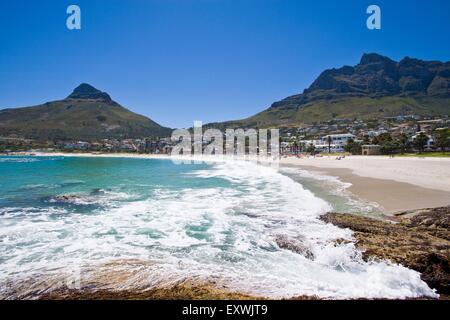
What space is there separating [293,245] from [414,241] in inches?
158

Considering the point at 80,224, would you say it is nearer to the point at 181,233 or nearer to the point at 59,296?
the point at 181,233

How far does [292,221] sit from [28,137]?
22453 cm

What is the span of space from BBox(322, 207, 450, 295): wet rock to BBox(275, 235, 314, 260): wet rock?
170cm

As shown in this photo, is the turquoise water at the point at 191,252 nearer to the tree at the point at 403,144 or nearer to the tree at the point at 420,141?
the tree at the point at 420,141

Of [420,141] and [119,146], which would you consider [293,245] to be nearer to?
[420,141]

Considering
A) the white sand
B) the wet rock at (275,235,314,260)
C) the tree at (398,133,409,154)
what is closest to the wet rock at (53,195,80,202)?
the wet rock at (275,235,314,260)

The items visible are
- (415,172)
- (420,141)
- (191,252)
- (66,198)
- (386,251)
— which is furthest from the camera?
(420,141)

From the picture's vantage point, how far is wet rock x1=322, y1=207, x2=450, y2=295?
808 centimetres

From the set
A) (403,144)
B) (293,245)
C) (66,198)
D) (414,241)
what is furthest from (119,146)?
(414,241)

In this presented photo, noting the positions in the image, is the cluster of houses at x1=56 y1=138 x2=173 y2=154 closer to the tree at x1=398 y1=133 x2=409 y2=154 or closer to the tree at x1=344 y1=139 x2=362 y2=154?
the tree at x1=344 y1=139 x2=362 y2=154

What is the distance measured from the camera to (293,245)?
10930 millimetres

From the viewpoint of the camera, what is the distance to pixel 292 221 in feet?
48.0

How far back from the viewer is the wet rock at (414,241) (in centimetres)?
808

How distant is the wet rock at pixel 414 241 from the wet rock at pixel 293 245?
5.59 feet
